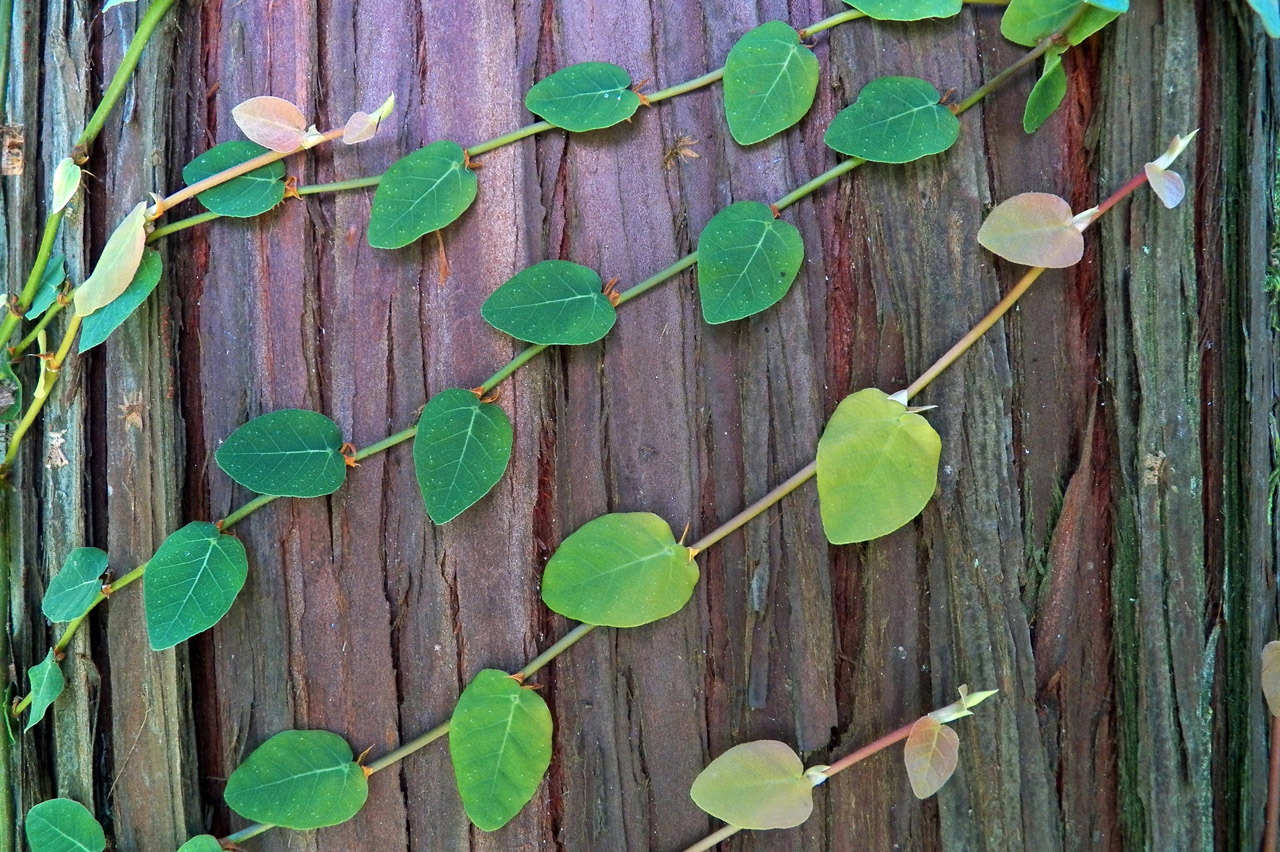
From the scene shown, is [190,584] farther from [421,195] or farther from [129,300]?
[421,195]

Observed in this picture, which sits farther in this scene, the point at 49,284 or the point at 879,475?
the point at 49,284

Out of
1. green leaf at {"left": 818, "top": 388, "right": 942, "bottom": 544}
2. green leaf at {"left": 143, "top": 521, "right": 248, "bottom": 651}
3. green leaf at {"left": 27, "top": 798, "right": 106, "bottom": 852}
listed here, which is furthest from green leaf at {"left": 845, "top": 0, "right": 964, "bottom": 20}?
green leaf at {"left": 27, "top": 798, "right": 106, "bottom": 852}

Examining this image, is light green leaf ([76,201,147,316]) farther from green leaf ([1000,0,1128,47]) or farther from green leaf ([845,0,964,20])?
green leaf ([1000,0,1128,47])

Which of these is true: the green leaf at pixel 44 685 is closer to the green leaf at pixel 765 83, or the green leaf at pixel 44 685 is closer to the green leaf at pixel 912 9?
the green leaf at pixel 765 83

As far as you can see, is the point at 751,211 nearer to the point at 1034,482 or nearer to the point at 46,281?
the point at 1034,482

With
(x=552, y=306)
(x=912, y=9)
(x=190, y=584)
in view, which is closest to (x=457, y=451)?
(x=552, y=306)

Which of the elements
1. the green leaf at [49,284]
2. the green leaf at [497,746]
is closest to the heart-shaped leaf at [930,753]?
the green leaf at [497,746]
